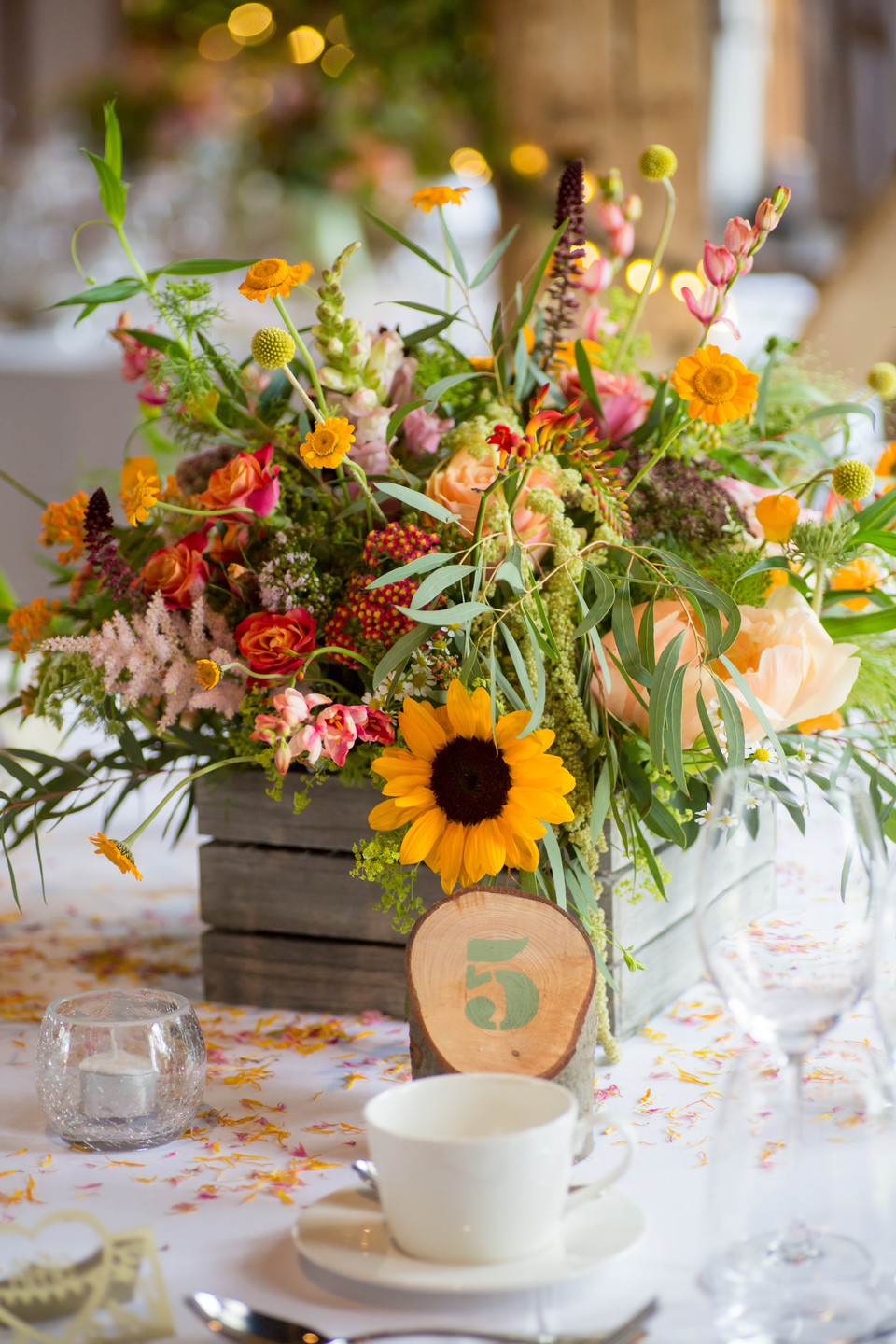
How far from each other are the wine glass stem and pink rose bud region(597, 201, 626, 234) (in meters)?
0.62

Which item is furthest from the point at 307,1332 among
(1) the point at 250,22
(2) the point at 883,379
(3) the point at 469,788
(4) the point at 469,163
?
(1) the point at 250,22

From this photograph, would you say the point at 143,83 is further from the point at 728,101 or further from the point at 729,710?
the point at 729,710

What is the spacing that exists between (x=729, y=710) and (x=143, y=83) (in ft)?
9.75

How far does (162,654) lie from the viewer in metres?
0.76

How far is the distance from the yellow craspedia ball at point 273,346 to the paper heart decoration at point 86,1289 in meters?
0.42

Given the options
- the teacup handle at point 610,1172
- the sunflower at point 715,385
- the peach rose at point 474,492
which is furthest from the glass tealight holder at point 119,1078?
the sunflower at point 715,385

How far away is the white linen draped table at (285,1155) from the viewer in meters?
0.48

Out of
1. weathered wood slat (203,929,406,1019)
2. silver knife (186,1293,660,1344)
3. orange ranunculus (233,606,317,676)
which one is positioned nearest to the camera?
silver knife (186,1293,660,1344)

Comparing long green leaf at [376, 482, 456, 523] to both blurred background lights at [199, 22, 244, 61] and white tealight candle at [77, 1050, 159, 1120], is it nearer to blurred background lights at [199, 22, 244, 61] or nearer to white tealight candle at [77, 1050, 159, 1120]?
white tealight candle at [77, 1050, 159, 1120]

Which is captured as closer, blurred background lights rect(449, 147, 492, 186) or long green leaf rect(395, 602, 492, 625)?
long green leaf rect(395, 602, 492, 625)

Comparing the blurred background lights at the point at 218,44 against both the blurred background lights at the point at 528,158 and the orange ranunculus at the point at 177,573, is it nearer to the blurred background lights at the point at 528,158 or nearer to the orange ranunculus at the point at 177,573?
the blurred background lights at the point at 528,158

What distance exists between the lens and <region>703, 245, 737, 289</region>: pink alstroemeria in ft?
2.37

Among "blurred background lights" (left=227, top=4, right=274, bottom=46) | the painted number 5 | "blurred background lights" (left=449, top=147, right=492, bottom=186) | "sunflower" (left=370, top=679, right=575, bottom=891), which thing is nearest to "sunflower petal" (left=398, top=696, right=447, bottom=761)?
"sunflower" (left=370, top=679, right=575, bottom=891)

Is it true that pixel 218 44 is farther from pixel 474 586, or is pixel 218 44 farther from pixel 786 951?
pixel 786 951
